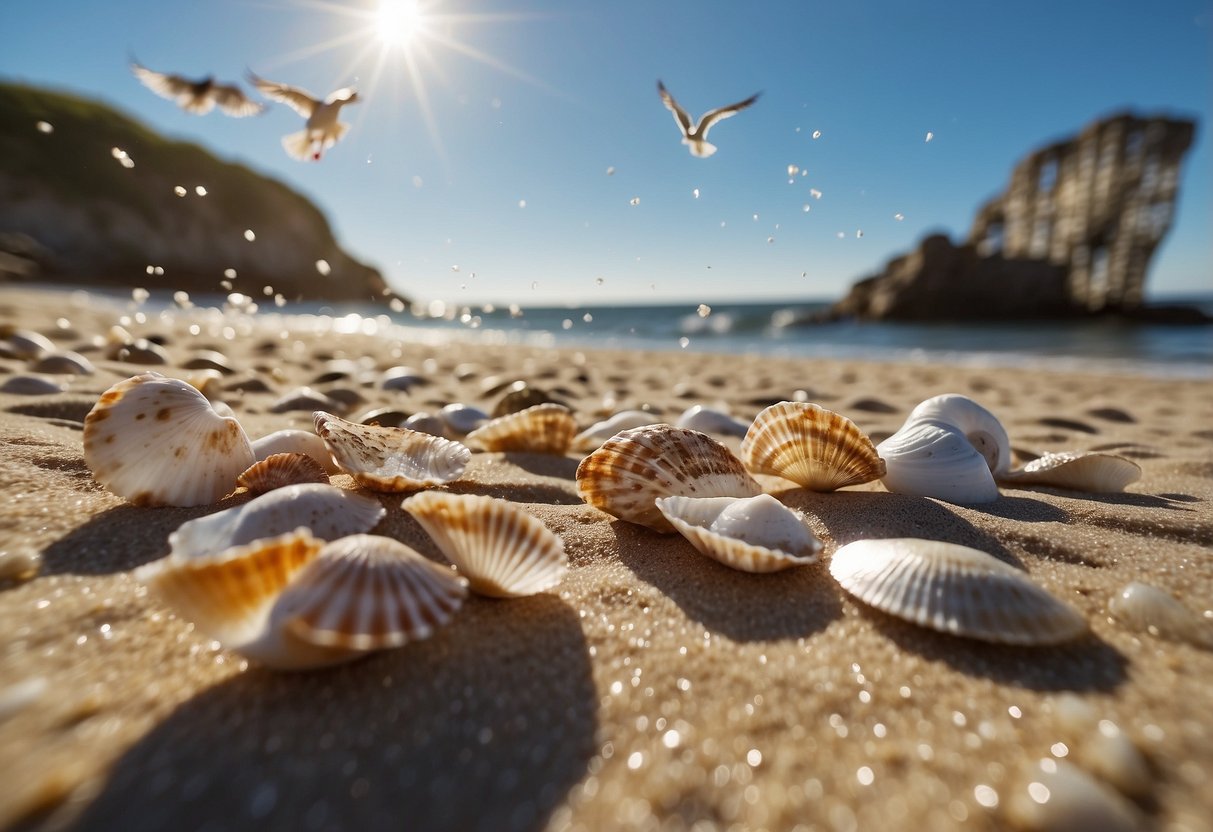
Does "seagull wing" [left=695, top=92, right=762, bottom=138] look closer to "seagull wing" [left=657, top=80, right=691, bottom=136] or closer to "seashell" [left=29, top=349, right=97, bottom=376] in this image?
"seagull wing" [left=657, top=80, right=691, bottom=136]

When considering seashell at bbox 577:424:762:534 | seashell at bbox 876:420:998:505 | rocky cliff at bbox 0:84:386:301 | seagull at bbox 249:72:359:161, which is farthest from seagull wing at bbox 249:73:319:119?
rocky cliff at bbox 0:84:386:301

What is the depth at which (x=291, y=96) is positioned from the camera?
9.28 ft

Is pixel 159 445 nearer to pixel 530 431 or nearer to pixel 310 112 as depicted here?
pixel 530 431

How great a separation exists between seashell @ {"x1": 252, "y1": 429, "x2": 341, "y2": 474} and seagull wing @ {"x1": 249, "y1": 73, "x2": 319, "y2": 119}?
1896 mm

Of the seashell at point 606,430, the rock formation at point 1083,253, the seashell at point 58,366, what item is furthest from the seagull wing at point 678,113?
the rock formation at point 1083,253

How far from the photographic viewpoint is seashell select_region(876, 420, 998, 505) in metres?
1.96

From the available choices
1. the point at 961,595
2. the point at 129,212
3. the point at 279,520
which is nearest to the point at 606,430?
the point at 279,520

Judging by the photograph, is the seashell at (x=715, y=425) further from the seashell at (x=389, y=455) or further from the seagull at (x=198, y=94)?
the seagull at (x=198, y=94)

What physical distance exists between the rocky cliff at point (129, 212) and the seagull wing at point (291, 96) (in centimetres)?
1837

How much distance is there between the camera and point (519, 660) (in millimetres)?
1100

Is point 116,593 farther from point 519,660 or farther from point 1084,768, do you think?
point 1084,768

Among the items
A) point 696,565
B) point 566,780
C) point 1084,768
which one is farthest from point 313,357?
point 1084,768

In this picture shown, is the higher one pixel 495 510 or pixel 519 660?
pixel 495 510

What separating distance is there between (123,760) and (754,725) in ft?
3.19
